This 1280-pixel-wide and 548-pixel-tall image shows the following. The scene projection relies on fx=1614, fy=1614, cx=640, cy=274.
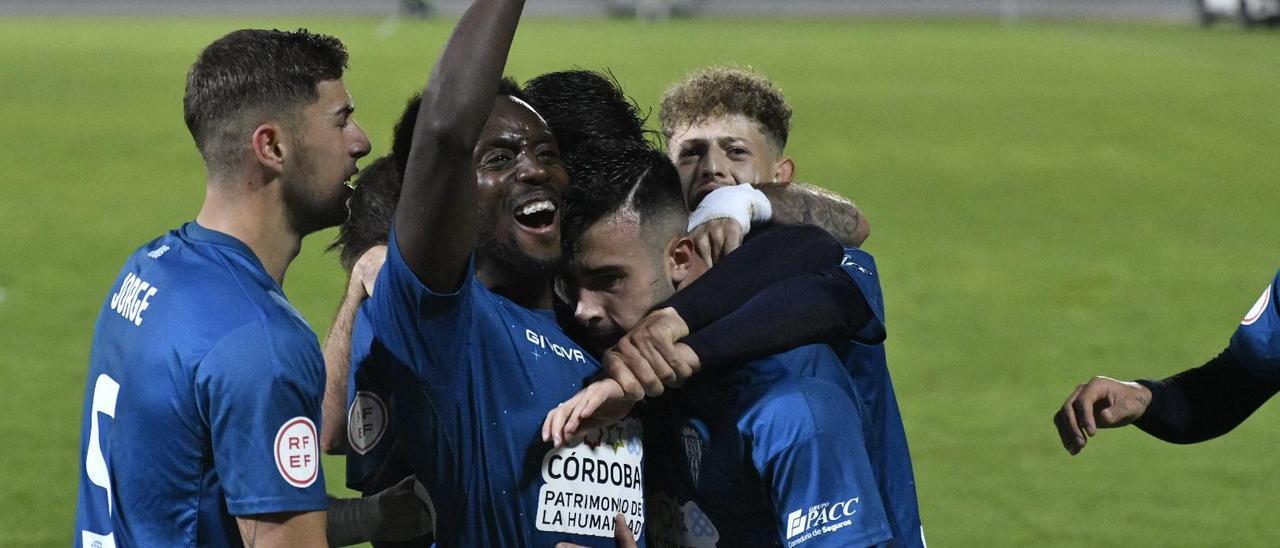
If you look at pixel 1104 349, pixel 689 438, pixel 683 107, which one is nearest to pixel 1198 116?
pixel 1104 349

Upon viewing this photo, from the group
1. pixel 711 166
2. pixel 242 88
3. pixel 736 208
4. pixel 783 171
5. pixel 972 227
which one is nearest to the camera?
pixel 242 88

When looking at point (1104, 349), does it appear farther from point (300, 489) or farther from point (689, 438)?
point (300, 489)

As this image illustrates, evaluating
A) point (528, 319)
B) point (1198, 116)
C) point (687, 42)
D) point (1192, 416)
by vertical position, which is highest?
point (687, 42)

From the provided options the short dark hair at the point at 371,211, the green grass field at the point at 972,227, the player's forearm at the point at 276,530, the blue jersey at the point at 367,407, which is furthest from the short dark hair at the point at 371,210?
the green grass field at the point at 972,227

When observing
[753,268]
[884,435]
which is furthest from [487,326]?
[884,435]

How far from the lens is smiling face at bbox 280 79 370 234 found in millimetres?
2920

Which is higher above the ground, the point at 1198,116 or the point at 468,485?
the point at 1198,116

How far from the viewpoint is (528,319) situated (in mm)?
3111

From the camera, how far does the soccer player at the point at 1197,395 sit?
11.8 ft

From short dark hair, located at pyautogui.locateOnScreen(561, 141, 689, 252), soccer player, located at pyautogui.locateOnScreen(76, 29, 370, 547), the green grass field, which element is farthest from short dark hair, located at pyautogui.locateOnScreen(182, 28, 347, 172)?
the green grass field

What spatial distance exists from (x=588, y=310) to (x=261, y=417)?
0.76 m

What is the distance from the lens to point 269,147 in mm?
2895

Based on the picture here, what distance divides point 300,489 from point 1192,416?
2.18 m

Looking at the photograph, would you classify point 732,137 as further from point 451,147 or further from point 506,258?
point 451,147
